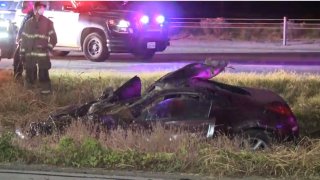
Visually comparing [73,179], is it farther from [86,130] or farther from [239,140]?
[239,140]

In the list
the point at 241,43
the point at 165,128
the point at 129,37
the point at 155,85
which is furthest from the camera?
the point at 241,43

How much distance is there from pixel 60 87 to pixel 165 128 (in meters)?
4.53

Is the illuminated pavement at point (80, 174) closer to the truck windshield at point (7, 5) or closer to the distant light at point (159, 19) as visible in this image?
the distant light at point (159, 19)

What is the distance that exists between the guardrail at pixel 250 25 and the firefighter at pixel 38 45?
38.9ft

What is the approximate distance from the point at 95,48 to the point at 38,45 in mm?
3610

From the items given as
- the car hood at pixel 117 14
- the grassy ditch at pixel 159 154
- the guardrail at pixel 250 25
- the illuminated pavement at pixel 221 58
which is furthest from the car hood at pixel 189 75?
the guardrail at pixel 250 25

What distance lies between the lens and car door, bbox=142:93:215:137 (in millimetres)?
7758

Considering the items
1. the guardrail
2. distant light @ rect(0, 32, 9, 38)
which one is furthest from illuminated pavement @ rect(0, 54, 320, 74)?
the guardrail

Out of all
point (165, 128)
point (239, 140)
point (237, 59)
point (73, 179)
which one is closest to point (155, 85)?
point (165, 128)

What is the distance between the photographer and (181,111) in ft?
26.0

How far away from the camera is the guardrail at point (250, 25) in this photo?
22461 millimetres

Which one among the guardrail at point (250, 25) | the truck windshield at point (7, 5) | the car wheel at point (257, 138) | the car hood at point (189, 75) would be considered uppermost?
the truck windshield at point (7, 5)

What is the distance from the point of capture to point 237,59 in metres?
15.2

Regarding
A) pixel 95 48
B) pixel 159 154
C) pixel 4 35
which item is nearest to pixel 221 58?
pixel 95 48
